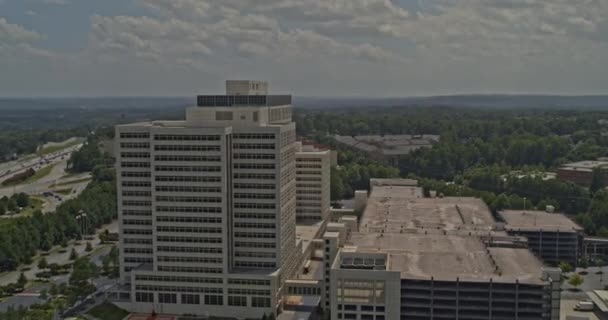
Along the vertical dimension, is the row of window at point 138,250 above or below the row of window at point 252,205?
below

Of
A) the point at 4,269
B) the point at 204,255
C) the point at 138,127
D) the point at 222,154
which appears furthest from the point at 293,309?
the point at 4,269

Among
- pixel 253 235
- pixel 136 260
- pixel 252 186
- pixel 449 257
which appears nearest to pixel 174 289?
pixel 136 260

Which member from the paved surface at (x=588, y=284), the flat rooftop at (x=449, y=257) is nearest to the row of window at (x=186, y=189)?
the flat rooftop at (x=449, y=257)

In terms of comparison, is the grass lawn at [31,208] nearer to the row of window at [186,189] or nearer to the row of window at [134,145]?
the row of window at [134,145]

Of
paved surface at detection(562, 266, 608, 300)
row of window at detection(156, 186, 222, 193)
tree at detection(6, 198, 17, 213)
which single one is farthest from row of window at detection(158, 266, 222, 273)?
tree at detection(6, 198, 17, 213)

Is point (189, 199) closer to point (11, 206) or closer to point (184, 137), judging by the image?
point (184, 137)

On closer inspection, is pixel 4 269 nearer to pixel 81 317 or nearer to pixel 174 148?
pixel 81 317

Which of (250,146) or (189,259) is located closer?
(250,146)
